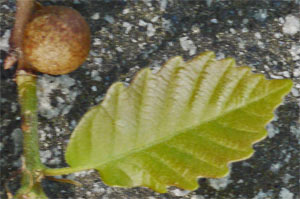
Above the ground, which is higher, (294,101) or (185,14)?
(185,14)

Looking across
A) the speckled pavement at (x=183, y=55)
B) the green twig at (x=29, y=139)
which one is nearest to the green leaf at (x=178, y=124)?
the green twig at (x=29, y=139)

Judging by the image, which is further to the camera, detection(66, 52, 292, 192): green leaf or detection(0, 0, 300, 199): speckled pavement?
detection(0, 0, 300, 199): speckled pavement

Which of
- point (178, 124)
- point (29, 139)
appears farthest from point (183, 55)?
point (29, 139)

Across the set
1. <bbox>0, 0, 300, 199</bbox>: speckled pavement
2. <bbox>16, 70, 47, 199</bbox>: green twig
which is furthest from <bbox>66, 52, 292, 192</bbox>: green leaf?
<bbox>0, 0, 300, 199</bbox>: speckled pavement

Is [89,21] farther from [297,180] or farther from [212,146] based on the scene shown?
[297,180]

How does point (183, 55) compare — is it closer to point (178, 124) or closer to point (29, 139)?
point (178, 124)

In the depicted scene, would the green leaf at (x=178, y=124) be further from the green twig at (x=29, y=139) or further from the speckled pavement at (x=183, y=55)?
Answer: the speckled pavement at (x=183, y=55)

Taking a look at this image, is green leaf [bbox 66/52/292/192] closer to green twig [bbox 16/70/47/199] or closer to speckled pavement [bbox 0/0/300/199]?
green twig [bbox 16/70/47/199]

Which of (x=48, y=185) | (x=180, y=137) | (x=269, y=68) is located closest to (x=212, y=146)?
(x=180, y=137)
